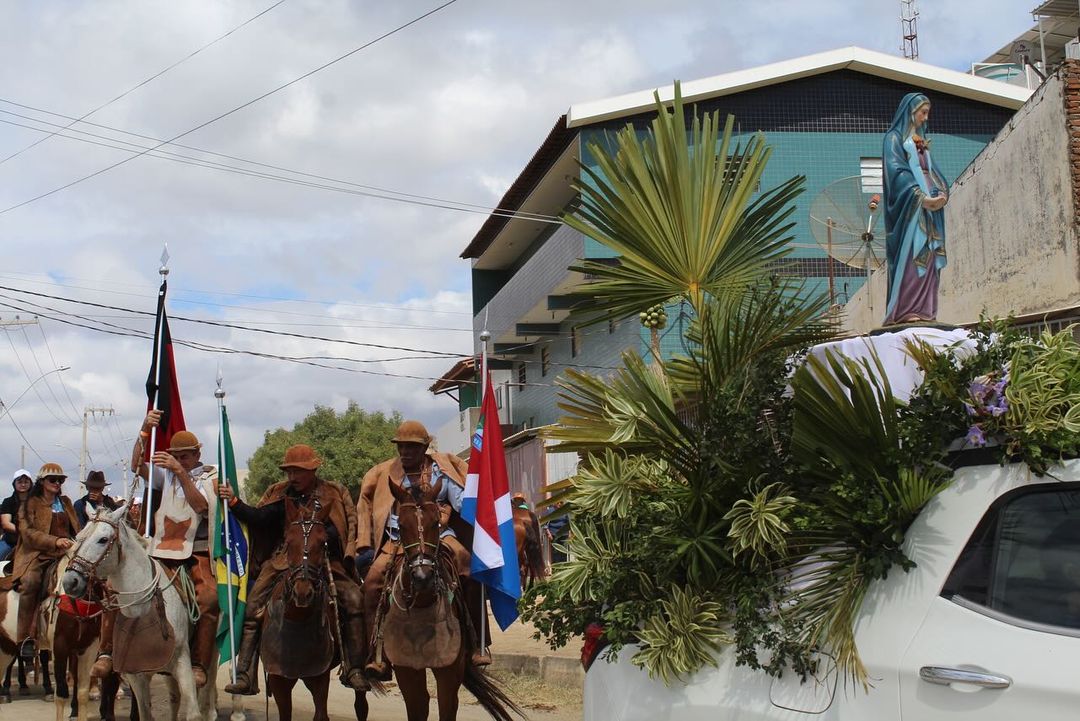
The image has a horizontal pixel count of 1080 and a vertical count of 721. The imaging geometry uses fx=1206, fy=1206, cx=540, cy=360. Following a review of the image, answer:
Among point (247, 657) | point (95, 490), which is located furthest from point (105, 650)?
point (95, 490)

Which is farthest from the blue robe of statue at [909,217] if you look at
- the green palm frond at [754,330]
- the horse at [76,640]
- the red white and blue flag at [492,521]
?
the horse at [76,640]

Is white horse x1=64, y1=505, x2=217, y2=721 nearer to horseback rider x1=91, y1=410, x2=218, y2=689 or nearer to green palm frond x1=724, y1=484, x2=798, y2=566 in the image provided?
horseback rider x1=91, y1=410, x2=218, y2=689

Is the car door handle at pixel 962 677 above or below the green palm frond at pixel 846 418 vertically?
below

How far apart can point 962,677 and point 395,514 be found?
Answer: 251 inches

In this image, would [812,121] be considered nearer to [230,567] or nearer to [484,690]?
[230,567]

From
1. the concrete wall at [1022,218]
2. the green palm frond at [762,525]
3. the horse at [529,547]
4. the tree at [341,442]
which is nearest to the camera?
the green palm frond at [762,525]

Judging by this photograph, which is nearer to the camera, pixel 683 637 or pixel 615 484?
pixel 683 637

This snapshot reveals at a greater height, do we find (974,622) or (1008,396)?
(1008,396)

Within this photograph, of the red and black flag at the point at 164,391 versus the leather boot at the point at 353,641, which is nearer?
the leather boot at the point at 353,641

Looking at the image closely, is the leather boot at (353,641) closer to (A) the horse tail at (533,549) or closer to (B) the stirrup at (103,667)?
(B) the stirrup at (103,667)

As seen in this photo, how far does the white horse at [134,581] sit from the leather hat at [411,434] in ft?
8.06

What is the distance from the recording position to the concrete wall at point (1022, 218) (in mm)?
14867

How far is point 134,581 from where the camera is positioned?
9.96 m

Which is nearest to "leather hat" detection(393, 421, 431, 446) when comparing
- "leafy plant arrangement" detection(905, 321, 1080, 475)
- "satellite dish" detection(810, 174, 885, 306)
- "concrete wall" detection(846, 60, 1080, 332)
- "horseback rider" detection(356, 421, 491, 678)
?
"horseback rider" detection(356, 421, 491, 678)
